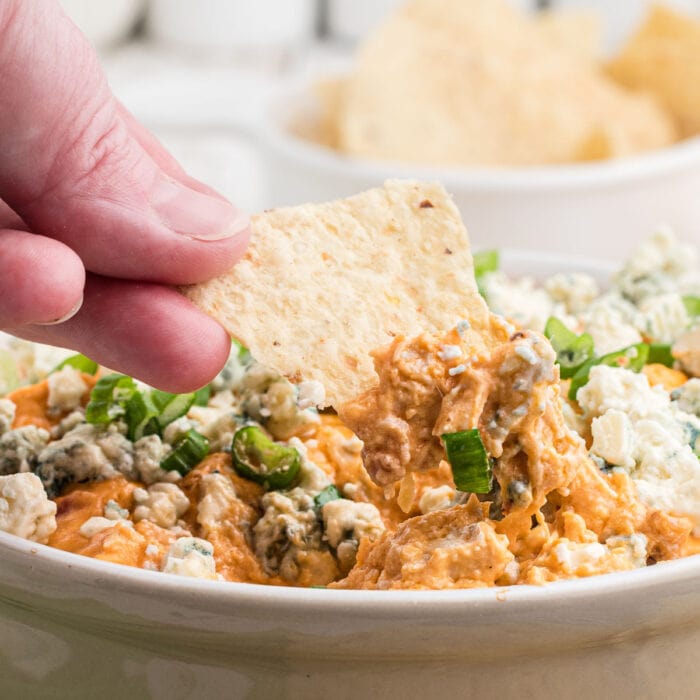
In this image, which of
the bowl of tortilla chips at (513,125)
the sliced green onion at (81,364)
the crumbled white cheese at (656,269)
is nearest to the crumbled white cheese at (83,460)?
the sliced green onion at (81,364)

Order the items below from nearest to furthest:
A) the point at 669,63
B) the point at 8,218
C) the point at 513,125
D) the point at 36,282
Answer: the point at 36,282 → the point at 8,218 → the point at 513,125 → the point at 669,63

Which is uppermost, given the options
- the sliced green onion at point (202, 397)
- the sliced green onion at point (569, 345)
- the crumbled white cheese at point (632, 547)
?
the crumbled white cheese at point (632, 547)

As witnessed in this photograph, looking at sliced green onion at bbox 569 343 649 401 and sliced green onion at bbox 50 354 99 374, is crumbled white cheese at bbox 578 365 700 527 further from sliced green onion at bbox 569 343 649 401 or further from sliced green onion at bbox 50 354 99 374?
sliced green onion at bbox 50 354 99 374

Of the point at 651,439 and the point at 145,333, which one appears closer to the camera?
the point at 145,333

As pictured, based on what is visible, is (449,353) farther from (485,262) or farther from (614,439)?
(485,262)

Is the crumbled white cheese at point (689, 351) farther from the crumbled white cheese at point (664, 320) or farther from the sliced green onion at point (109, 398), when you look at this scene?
the sliced green onion at point (109, 398)

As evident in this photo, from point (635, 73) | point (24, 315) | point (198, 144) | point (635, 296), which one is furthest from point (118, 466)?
point (198, 144)

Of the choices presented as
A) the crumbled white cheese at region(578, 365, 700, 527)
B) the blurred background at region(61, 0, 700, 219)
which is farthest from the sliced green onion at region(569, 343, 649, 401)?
the blurred background at region(61, 0, 700, 219)

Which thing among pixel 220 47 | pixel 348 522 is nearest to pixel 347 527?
pixel 348 522
